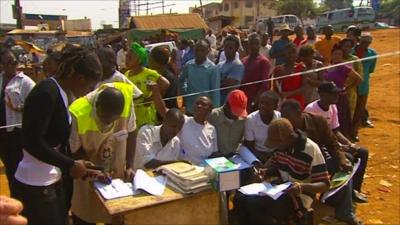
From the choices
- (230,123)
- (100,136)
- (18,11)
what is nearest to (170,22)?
(18,11)

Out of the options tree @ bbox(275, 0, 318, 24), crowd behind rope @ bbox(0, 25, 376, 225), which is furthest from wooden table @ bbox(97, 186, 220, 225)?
tree @ bbox(275, 0, 318, 24)

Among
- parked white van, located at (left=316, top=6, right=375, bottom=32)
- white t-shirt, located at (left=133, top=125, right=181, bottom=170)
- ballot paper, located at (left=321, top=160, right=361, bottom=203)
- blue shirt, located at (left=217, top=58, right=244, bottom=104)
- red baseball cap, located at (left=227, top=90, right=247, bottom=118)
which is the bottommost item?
ballot paper, located at (left=321, top=160, right=361, bottom=203)

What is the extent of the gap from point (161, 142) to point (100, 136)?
3.25ft

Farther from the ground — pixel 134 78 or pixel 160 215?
pixel 134 78

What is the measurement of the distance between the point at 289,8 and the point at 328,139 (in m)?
57.2

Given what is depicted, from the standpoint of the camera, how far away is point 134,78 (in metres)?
4.60

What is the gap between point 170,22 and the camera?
23891 mm

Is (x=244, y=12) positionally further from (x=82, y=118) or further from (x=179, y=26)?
(x=82, y=118)

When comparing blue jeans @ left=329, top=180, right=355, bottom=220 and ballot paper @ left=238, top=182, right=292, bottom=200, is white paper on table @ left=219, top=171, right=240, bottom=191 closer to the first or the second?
ballot paper @ left=238, top=182, right=292, bottom=200

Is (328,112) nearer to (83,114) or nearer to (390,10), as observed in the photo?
(83,114)

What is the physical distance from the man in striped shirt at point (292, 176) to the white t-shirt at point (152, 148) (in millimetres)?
789

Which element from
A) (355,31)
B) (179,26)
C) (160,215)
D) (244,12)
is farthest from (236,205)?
(244,12)

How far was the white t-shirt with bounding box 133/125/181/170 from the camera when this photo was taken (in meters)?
3.78

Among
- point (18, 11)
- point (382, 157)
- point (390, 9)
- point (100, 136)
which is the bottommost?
point (382, 157)
